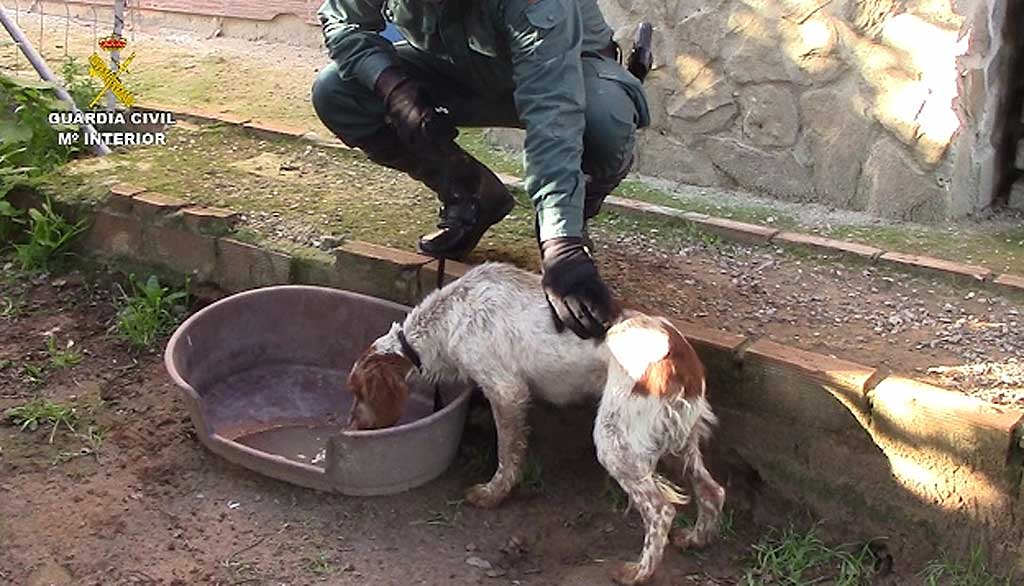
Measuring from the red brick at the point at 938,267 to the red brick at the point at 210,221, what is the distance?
95.8 inches

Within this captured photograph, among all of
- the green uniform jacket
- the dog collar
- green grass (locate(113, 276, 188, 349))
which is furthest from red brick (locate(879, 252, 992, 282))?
green grass (locate(113, 276, 188, 349))

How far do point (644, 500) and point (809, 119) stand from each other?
2442mm

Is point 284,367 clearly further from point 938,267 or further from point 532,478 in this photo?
point 938,267

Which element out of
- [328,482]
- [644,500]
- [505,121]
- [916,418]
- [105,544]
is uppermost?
[505,121]

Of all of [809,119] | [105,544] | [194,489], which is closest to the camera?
[105,544]

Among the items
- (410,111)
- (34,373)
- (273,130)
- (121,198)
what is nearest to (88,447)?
(34,373)

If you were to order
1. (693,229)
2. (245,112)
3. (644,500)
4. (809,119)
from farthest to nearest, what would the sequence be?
(245,112), (809,119), (693,229), (644,500)

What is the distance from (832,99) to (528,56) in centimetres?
204

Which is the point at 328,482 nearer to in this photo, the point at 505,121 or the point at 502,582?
the point at 502,582

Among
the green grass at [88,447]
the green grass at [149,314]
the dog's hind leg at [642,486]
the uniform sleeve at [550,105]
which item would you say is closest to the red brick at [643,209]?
the uniform sleeve at [550,105]

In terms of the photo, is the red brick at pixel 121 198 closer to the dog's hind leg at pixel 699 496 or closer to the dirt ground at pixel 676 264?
the dirt ground at pixel 676 264

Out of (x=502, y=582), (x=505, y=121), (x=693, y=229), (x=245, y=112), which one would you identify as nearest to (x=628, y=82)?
(x=505, y=121)

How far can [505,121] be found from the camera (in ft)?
13.3

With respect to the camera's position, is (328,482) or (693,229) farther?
(693,229)
